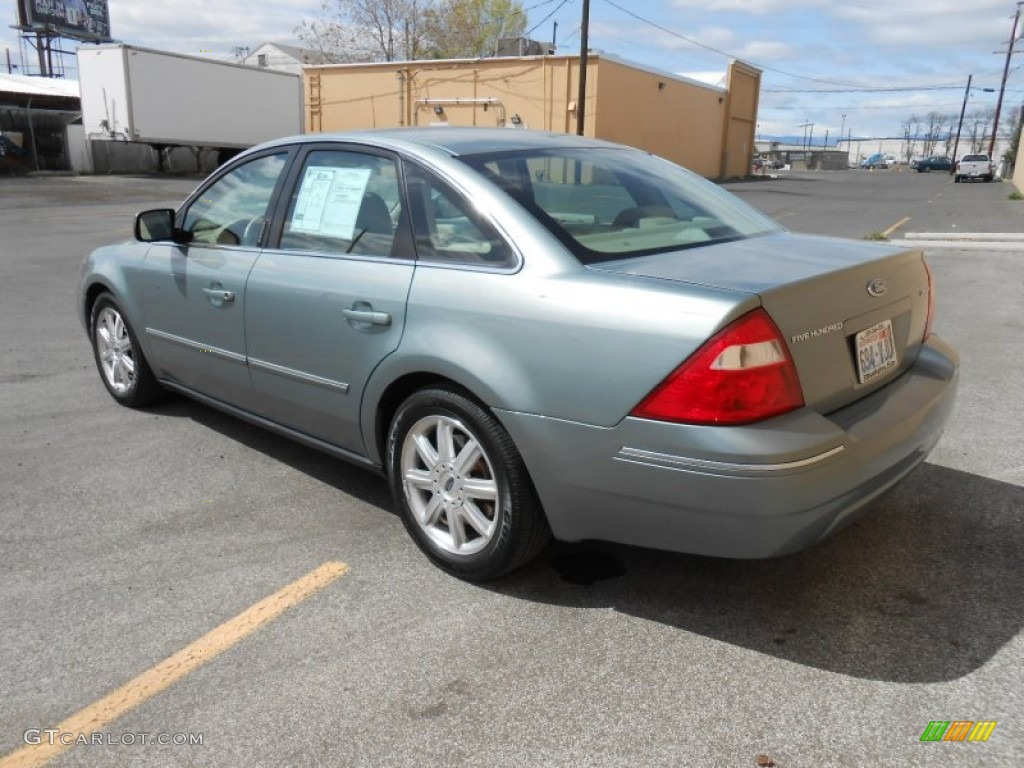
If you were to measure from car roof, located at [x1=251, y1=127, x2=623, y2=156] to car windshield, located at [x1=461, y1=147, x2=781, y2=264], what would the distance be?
3.0 inches

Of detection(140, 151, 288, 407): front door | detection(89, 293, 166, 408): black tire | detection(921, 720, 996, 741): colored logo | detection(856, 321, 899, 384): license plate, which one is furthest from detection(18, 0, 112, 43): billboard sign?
detection(921, 720, 996, 741): colored logo

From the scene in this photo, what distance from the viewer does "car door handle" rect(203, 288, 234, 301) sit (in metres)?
3.84

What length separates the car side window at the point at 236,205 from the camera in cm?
391

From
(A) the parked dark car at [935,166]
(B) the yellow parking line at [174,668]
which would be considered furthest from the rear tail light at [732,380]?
(A) the parked dark car at [935,166]

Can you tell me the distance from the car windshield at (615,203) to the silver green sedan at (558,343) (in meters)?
0.01

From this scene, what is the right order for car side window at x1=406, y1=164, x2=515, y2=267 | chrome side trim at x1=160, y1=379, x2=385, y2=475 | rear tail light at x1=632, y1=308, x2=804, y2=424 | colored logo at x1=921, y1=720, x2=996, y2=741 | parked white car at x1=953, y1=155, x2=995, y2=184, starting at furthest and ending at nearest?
parked white car at x1=953, y1=155, x2=995, y2=184, chrome side trim at x1=160, y1=379, x2=385, y2=475, car side window at x1=406, y1=164, x2=515, y2=267, rear tail light at x1=632, y1=308, x2=804, y2=424, colored logo at x1=921, y1=720, x2=996, y2=741

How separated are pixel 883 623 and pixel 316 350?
91.8 inches

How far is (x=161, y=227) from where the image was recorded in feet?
14.3

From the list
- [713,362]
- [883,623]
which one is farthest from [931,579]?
[713,362]

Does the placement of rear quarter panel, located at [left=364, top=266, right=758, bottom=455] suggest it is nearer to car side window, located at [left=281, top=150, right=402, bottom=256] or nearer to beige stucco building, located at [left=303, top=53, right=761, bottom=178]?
car side window, located at [left=281, top=150, right=402, bottom=256]

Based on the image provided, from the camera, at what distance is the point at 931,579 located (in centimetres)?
304

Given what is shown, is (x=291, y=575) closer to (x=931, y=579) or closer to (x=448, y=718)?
(x=448, y=718)

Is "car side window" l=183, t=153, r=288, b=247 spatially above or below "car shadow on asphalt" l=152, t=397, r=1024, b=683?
above

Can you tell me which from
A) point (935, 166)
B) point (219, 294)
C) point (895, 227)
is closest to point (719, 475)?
point (219, 294)
